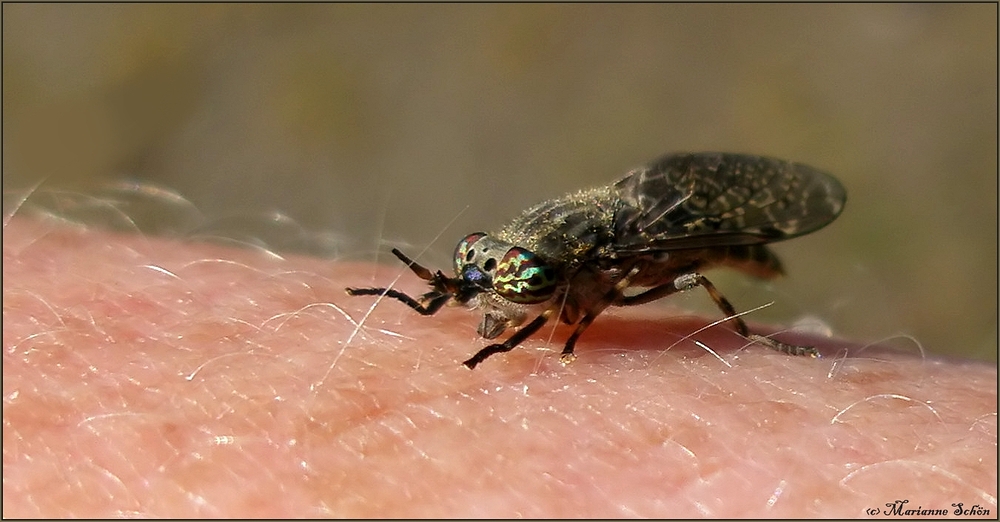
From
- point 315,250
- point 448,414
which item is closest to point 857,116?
point 315,250

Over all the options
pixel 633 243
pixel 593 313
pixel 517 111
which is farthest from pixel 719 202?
pixel 517 111

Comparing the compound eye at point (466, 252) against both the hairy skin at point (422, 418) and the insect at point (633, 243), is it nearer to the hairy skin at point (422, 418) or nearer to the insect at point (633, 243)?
the insect at point (633, 243)

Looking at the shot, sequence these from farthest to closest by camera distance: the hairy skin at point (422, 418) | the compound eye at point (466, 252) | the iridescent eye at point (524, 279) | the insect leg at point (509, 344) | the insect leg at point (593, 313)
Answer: the compound eye at point (466, 252), the iridescent eye at point (524, 279), the insect leg at point (593, 313), the insect leg at point (509, 344), the hairy skin at point (422, 418)

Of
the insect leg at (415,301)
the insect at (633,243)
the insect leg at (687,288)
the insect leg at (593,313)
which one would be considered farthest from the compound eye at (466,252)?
the insect leg at (687,288)

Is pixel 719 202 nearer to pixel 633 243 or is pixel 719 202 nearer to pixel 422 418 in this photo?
pixel 633 243

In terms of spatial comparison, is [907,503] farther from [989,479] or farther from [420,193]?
[420,193]
